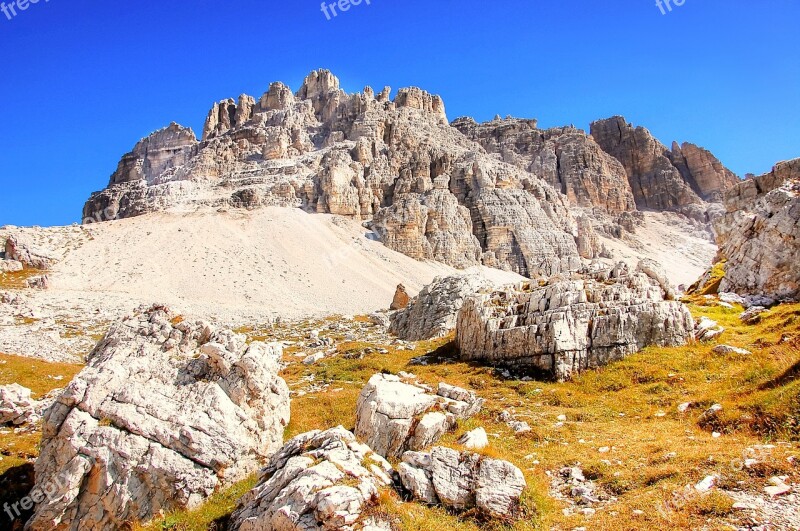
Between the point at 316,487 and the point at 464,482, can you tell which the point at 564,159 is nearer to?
the point at 464,482

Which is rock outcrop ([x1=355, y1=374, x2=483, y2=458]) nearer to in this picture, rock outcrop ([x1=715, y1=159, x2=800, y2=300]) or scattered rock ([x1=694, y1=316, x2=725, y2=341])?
scattered rock ([x1=694, y1=316, x2=725, y2=341])

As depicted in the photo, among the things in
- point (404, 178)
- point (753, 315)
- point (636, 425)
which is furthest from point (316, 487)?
point (404, 178)

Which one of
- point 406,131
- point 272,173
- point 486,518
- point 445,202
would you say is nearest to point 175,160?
point 272,173

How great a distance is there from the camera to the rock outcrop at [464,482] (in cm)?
858

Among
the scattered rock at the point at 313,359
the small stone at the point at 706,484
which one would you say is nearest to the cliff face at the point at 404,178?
the scattered rock at the point at 313,359

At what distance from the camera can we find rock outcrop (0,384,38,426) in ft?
54.2

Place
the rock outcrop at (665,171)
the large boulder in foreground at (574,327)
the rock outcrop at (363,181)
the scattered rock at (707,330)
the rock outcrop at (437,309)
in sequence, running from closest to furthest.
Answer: the large boulder in foreground at (574,327) → the scattered rock at (707,330) → the rock outcrop at (437,309) → the rock outcrop at (363,181) → the rock outcrop at (665,171)

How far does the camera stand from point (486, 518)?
27.4 feet

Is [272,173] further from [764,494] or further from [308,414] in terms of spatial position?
[764,494]

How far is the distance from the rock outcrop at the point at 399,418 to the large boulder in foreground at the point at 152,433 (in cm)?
253

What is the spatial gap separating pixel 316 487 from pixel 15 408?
14.5 m

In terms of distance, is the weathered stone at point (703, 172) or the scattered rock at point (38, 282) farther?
the weathered stone at point (703, 172)

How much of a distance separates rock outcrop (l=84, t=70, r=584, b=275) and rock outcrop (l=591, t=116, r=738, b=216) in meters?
63.8

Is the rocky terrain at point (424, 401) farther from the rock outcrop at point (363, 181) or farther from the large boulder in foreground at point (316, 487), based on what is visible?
the rock outcrop at point (363, 181)
